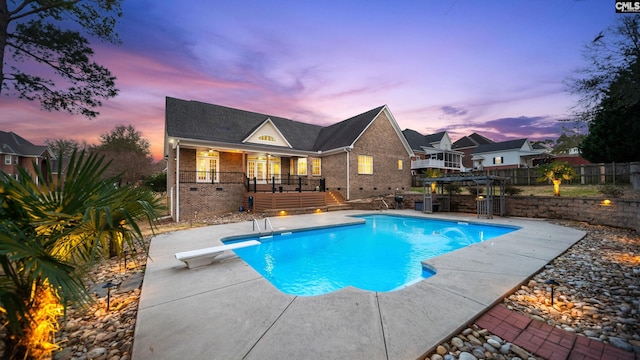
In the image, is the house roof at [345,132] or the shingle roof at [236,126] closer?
the shingle roof at [236,126]

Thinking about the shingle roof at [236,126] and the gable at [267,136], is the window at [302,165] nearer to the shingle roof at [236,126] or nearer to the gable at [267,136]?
the shingle roof at [236,126]

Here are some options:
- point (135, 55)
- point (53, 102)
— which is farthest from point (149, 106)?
point (53, 102)

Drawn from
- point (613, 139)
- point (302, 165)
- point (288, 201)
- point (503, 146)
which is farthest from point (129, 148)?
point (503, 146)

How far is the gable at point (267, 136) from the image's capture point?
18781 mm

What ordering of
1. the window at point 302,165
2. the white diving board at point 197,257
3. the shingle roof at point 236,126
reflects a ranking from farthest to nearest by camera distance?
the window at point 302,165 < the shingle roof at point 236,126 < the white diving board at point 197,257

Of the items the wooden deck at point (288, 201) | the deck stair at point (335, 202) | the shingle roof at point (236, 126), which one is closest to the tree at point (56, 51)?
the shingle roof at point (236, 126)

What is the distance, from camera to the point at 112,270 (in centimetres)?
566

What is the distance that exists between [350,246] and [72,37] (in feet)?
37.3

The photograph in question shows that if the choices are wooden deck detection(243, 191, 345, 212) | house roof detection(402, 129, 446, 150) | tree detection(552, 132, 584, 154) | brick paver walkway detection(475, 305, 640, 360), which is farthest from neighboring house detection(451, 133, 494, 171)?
brick paver walkway detection(475, 305, 640, 360)

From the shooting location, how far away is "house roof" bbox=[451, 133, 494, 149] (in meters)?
43.9

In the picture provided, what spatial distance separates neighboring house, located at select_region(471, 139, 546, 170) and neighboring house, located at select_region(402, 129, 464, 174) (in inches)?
194

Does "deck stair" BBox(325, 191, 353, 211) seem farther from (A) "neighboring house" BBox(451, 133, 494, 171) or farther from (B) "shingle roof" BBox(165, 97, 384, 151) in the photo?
(A) "neighboring house" BBox(451, 133, 494, 171)

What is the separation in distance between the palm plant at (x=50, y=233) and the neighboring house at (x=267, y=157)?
13.2 meters

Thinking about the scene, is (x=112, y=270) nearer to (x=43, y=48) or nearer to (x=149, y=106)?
(x=43, y=48)
